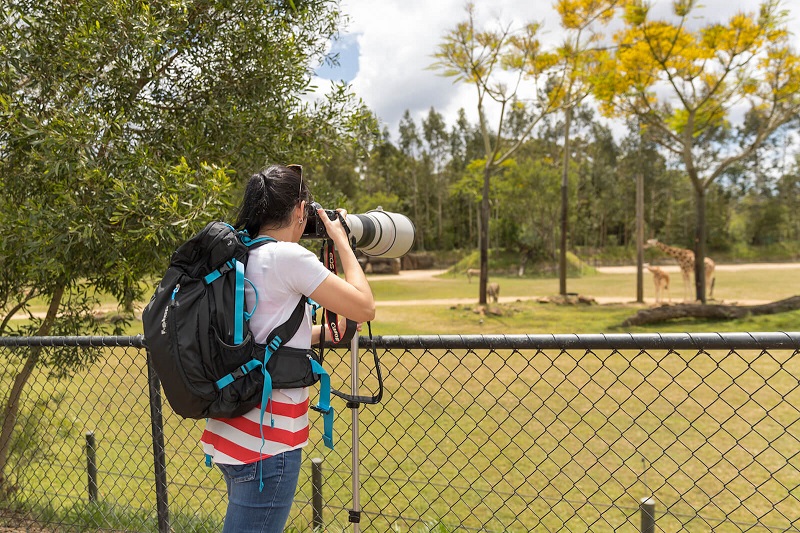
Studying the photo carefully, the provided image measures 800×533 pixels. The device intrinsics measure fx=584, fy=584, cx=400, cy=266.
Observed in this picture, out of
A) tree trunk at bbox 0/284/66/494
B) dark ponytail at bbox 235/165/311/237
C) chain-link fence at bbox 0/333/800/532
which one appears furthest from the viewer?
tree trunk at bbox 0/284/66/494

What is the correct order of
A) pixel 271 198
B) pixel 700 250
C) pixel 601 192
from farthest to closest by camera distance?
1. pixel 601 192
2. pixel 700 250
3. pixel 271 198

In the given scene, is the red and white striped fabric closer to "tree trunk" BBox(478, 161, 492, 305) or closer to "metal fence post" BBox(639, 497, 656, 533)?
"metal fence post" BBox(639, 497, 656, 533)

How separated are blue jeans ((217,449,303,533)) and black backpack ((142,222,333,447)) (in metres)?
0.16

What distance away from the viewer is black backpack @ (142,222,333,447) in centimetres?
133

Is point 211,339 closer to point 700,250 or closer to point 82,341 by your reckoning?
point 82,341

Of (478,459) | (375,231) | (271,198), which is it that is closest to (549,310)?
(478,459)

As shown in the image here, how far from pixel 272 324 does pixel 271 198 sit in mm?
321

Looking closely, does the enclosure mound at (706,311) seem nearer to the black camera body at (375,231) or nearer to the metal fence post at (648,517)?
the metal fence post at (648,517)

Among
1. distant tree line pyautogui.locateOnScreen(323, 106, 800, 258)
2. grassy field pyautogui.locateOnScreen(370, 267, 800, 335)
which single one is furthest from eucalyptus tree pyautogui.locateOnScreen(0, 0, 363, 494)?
distant tree line pyautogui.locateOnScreen(323, 106, 800, 258)

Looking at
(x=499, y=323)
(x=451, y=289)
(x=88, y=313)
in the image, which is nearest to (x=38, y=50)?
(x=88, y=313)

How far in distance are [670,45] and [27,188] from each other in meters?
14.5

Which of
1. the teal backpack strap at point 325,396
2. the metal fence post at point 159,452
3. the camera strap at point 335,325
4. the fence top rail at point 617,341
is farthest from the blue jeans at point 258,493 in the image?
the metal fence post at point 159,452

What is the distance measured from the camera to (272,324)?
4.72 ft

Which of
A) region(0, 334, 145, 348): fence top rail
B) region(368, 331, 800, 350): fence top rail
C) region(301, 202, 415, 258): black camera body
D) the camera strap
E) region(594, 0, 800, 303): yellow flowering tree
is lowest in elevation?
region(0, 334, 145, 348): fence top rail
